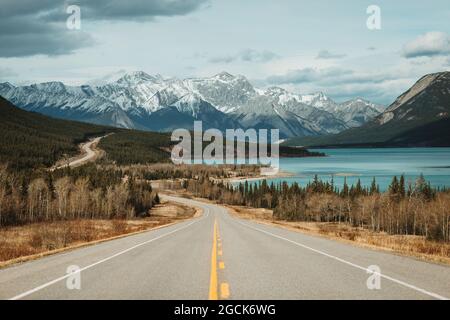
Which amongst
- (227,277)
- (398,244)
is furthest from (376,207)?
(227,277)

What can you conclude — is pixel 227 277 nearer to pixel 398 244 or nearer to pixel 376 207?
pixel 398 244

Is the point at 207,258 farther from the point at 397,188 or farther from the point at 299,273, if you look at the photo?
the point at 397,188

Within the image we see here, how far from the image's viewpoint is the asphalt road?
37.0ft

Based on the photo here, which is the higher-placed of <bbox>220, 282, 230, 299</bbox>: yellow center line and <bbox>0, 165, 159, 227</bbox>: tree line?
<bbox>220, 282, 230, 299</bbox>: yellow center line

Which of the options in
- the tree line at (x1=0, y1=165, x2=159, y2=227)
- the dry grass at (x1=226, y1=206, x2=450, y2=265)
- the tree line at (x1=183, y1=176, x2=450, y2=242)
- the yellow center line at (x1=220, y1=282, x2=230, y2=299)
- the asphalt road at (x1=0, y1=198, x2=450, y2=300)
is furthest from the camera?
the tree line at (x1=0, y1=165, x2=159, y2=227)

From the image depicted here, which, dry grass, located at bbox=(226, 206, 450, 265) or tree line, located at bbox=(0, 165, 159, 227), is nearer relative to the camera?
dry grass, located at bbox=(226, 206, 450, 265)

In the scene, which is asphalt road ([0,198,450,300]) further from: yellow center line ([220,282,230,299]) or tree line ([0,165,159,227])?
tree line ([0,165,159,227])

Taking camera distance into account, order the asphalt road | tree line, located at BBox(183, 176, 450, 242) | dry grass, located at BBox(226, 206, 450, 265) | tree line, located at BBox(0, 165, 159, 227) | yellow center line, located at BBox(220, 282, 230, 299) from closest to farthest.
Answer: yellow center line, located at BBox(220, 282, 230, 299), the asphalt road, dry grass, located at BBox(226, 206, 450, 265), tree line, located at BBox(183, 176, 450, 242), tree line, located at BBox(0, 165, 159, 227)

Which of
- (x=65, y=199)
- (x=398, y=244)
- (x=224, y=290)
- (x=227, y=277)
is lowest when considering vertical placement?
(x=65, y=199)

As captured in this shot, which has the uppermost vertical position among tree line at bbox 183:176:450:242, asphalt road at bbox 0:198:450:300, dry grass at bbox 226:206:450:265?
asphalt road at bbox 0:198:450:300

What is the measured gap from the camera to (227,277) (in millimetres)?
13664

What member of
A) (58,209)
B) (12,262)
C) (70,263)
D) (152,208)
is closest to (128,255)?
(70,263)

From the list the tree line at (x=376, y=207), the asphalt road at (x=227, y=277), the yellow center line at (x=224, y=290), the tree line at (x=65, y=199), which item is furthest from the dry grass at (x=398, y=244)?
the tree line at (x=65, y=199)

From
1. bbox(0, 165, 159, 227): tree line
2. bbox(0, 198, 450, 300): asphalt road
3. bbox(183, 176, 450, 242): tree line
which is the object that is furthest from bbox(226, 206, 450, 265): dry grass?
bbox(0, 165, 159, 227): tree line
